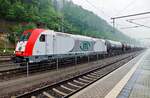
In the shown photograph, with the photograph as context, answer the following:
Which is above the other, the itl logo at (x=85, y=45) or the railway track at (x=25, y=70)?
the itl logo at (x=85, y=45)

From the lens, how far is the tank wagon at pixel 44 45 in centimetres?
1534

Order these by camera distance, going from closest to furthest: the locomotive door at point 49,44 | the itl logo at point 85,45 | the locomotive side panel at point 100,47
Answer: the locomotive door at point 49,44 → the itl logo at point 85,45 → the locomotive side panel at point 100,47

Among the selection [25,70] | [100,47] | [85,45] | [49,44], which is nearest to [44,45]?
[49,44]

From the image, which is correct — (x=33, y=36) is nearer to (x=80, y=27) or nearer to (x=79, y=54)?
(x=79, y=54)

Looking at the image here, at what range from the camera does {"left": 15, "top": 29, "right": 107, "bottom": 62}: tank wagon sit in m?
15.3

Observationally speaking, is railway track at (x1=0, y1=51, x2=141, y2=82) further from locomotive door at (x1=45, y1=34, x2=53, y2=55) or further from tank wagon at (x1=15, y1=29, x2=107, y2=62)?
locomotive door at (x1=45, y1=34, x2=53, y2=55)

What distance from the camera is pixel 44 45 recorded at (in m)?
16.7

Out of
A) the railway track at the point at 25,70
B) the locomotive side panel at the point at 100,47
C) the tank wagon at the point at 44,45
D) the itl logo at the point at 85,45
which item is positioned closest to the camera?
the railway track at the point at 25,70

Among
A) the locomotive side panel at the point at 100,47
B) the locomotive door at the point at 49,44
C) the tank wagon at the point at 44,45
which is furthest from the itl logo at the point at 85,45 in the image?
the locomotive door at the point at 49,44

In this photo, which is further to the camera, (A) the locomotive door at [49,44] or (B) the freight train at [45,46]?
(A) the locomotive door at [49,44]

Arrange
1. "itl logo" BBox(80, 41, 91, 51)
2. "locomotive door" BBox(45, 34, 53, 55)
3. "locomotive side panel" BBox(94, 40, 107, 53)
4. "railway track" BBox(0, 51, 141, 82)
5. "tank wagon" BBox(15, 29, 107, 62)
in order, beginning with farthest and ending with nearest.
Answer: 1. "locomotive side panel" BBox(94, 40, 107, 53)
2. "itl logo" BBox(80, 41, 91, 51)
3. "locomotive door" BBox(45, 34, 53, 55)
4. "tank wagon" BBox(15, 29, 107, 62)
5. "railway track" BBox(0, 51, 141, 82)

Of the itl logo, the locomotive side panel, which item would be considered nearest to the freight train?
the itl logo

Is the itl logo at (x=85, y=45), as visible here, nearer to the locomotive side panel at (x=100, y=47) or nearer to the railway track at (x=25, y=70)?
the locomotive side panel at (x=100, y=47)

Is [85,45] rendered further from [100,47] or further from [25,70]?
[25,70]
